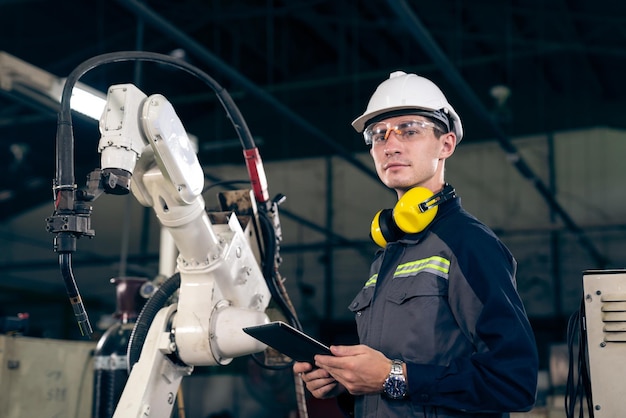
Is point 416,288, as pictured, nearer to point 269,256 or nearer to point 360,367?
point 360,367

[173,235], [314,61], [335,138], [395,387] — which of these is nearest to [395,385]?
[395,387]

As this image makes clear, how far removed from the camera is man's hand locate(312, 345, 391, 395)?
1.53 meters

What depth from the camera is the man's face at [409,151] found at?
184cm

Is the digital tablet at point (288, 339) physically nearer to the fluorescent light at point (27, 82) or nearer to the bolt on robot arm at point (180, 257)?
the bolt on robot arm at point (180, 257)

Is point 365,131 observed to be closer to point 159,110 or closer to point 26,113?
point 159,110

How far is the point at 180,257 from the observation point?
2.25m

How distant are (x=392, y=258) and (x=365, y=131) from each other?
41cm

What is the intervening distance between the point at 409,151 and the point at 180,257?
812 mm

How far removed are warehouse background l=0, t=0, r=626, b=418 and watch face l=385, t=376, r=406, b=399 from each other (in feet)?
22.8

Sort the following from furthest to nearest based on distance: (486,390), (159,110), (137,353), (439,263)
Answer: (137,353) < (159,110) < (439,263) < (486,390)

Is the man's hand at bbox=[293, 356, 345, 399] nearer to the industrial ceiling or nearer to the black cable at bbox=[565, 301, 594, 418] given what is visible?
the black cable at bbox=[565, 301, 594, 418]

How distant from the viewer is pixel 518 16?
28.6 ft

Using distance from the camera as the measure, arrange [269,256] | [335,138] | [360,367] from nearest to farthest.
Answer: [360,367] → [269,256] → [335,138]

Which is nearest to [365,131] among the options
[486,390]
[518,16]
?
[486,390]
